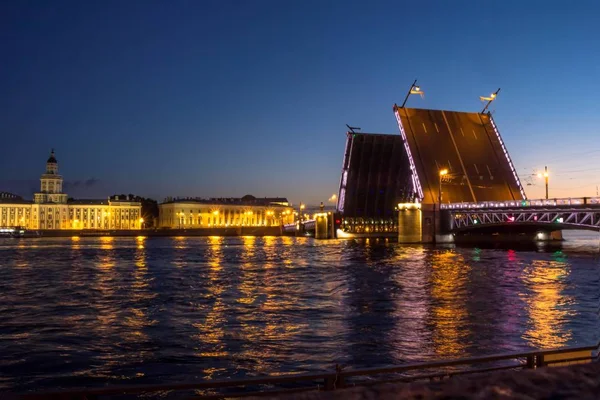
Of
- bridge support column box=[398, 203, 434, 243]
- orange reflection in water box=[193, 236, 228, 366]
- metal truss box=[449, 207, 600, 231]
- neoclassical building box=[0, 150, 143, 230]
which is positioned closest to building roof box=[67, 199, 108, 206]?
neoclassical building box=[0, 150, 143, 230]

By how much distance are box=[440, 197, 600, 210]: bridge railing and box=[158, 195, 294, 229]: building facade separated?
90.0m

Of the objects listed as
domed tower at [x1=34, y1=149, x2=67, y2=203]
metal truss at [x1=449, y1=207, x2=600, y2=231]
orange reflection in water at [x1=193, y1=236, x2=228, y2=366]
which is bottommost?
orange reflection in water at [x1=193, y1=236, x2=228, y2=366]

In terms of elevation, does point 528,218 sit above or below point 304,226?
above

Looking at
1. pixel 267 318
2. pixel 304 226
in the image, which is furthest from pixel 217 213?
pixel 267 318

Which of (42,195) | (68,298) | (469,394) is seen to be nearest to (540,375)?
(469,394)

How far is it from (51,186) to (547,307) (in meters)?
151

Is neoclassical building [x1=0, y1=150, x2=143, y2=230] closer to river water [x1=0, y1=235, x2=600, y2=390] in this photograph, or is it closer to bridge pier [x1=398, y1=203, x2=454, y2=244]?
bridge pier [x1=398, y1=203, x2=454, y2=244]

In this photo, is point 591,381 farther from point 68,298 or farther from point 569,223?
point 569,223

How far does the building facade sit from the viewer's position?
14262 centimetres

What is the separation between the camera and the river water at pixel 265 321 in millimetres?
9461

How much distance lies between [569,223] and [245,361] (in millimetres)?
38380

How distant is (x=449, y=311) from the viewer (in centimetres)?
1501

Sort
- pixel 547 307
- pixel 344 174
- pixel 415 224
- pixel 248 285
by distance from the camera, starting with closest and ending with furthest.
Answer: pixel 547 307 < pixel 248 285 < pixel 415 224 < pixel 344 174

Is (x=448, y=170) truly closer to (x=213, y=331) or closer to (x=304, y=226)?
(x=304, y=226)
